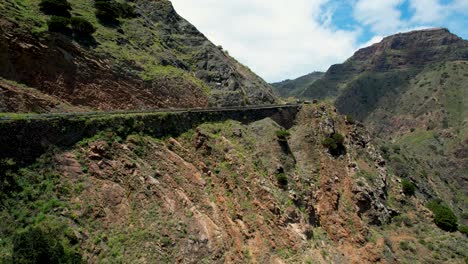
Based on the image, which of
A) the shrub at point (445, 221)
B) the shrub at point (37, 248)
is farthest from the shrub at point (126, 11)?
the shrub at point (445, 221)

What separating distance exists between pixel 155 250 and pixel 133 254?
134cm

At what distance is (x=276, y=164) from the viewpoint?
33.6m

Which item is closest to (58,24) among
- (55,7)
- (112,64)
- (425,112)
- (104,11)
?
(55,7)

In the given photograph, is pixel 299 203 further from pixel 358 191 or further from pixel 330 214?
pixel 358 191

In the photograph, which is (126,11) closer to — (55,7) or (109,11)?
(109,11)

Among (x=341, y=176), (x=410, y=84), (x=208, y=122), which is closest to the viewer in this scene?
(x=208, y=122)

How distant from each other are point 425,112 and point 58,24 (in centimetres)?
14296

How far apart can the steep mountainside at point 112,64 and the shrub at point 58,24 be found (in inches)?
21.3

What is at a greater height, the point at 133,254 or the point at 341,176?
the point at 341,176

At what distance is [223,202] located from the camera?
26.5 m

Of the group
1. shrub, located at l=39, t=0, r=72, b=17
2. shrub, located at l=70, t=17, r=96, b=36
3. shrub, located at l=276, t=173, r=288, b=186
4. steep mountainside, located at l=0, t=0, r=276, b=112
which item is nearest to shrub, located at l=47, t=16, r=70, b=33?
steep mountainside, located at l=0, t=0, r=276, b=112

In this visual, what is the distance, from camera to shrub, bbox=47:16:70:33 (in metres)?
29.3

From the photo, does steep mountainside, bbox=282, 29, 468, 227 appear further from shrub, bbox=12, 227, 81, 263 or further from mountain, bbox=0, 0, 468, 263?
shrub, bbox=12, 227, 81, 263

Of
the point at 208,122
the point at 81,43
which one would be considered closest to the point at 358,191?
the point at 208,122
